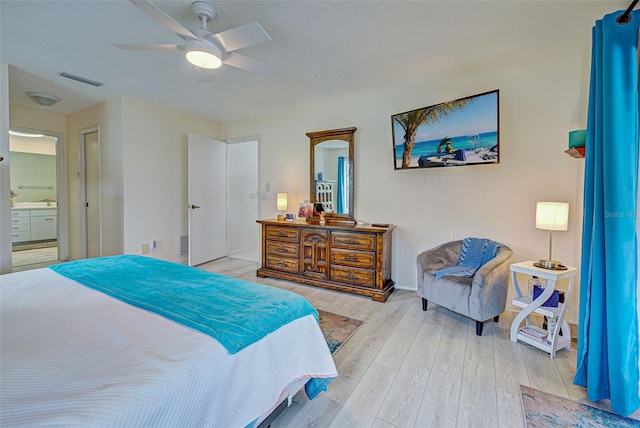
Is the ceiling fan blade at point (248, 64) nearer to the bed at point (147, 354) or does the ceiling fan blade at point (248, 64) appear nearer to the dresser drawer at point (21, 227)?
the bed at point (147, 354)

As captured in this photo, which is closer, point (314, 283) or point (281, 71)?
point (281, 71)

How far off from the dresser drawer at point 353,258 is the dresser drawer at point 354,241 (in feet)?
0.19

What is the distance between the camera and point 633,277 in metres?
1.43

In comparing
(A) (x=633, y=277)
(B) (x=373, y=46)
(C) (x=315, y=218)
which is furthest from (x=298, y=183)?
(A) (x=633, y=277)

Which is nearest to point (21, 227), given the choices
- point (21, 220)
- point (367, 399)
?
point (21, 220)

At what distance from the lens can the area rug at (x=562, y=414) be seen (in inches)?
57.3

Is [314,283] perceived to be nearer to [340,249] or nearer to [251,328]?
[340,249]

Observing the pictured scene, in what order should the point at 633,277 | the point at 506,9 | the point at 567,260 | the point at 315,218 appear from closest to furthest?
the point at 633,277 → the point at 506,9 → the point at 567,260 → the point at 315,218

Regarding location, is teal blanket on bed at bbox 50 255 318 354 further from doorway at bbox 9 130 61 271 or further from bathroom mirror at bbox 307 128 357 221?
doorway at bbox 9 130 61 271

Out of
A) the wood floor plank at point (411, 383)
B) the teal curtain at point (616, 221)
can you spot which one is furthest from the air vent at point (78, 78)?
the teal curtain at point (616, 221)

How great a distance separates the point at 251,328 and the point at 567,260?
299 centimetres

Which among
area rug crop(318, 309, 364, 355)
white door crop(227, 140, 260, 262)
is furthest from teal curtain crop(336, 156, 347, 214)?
white door crop(227, 140, 260, 262)

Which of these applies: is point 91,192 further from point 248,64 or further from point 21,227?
point 248,64

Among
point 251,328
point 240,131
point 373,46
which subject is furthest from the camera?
point 240,131
